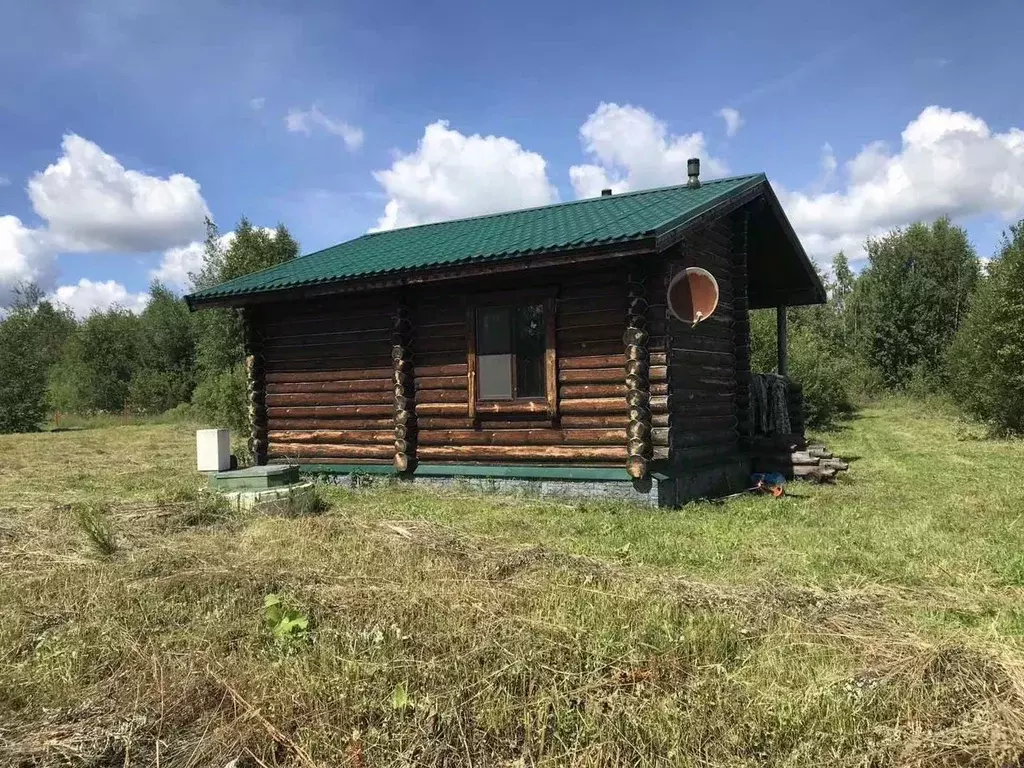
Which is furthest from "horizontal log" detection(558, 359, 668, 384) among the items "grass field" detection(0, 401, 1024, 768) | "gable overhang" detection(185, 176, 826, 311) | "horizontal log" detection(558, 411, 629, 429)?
"grass field" detection(0, 401, 1024, 768)

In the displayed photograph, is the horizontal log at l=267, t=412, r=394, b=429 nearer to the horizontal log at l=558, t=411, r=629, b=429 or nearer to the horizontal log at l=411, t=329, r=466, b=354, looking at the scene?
the horizontal log at l=411, t=329, r=466, b=354

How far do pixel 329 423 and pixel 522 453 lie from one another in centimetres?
371

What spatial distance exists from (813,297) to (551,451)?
7.46 meters

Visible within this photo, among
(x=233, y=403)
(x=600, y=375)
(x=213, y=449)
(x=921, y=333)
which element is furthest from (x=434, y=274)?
(x=921, y=333)

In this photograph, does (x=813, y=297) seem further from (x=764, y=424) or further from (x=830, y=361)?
(x=830, y=361)

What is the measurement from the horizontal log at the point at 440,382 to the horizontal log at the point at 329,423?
85 centimetres

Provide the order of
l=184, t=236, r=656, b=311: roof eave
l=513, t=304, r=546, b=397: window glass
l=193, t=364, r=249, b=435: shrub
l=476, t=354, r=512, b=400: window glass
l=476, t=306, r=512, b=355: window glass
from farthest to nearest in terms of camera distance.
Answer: l=193, t=364, r=249, b=435: shrub
l=476, t=354, r=512, b=400: window glass
l=476, t=306, r=512, b=355: window glass
l=513, t=304, r=546, b=397: window glass
l=184, t=236, r=656, b=311: roof eave

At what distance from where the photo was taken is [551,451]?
33.0 feet

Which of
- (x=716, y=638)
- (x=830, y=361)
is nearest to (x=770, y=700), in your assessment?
(x=716, y=638)

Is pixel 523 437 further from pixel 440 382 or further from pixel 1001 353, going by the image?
pixel 1001 353

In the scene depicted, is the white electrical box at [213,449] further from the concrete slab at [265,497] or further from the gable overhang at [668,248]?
the gable overhang at [668,248]

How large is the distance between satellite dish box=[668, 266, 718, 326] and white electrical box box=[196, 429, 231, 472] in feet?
22.2

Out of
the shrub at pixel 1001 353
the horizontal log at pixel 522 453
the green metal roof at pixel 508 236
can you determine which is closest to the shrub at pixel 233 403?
the green metal roof at pixel 508 236

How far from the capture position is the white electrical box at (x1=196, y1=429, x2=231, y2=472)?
35.2ft
